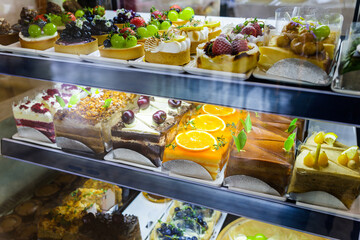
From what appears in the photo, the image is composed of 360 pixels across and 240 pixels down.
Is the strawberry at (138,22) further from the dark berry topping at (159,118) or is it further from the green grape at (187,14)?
the dark berry topping at (159,118)

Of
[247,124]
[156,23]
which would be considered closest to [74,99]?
[156,23]

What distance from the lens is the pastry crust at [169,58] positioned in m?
1.60

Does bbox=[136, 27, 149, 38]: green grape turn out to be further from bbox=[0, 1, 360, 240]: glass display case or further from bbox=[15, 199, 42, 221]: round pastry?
bbox=[15, 199, 42, 221]: round pastry

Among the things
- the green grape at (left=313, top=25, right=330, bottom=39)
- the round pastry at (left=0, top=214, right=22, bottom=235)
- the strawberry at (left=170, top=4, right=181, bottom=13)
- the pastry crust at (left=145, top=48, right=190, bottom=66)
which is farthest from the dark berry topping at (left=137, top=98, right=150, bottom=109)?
the round pastry at (left=0, top=214, right=22, bottom=235)

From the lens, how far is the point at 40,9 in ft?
7.84

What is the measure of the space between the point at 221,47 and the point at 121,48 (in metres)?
0.54

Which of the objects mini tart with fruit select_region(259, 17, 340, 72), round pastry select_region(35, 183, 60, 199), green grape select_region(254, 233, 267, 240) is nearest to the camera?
mini tart with fruit select_region(259, 17, 340, 72)

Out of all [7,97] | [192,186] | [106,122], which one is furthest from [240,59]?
[7,97]

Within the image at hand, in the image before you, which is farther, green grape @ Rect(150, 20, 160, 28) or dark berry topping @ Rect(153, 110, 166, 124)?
green grape @ Rect(150, 20, 160, 28)

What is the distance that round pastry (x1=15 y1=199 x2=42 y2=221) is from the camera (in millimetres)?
2613

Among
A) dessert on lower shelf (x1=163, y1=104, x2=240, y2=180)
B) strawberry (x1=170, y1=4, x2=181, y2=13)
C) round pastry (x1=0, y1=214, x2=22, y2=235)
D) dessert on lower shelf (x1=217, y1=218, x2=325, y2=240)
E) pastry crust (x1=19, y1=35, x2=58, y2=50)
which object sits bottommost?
round pastry (x1=0, y1=214, x2=22, y2=235)

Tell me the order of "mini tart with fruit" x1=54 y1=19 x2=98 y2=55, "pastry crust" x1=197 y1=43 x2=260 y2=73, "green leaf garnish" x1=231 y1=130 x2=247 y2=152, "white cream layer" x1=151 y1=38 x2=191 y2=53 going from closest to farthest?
"pastry crust" x1=197 y1=43 x2=260 y2=73, "white cream layer" x1=151 y1=38 x2=191 y2=53, "green leaf garnish" x1=231 y1=130 x2=247 y2=152, "mini tart with fruit" x1=54 y1=19 x2=98 y2=55

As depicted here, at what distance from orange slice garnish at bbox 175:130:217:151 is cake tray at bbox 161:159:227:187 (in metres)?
0.08

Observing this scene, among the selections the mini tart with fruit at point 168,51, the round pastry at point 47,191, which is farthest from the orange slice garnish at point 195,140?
the round pastry at point 47,191
